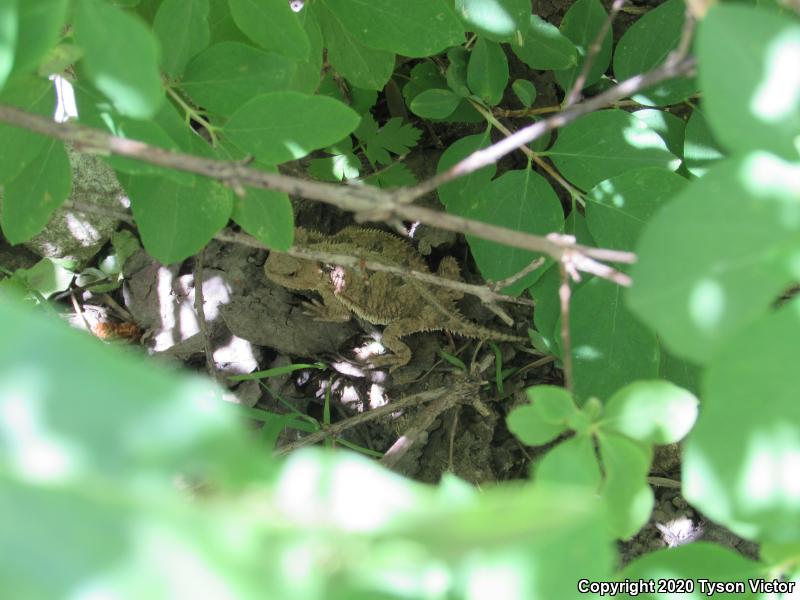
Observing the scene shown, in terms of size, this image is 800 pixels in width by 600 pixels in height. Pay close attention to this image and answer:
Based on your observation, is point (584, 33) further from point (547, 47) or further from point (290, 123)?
point (290, 123)

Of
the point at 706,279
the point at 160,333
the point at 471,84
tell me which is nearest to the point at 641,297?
the point at 706,279

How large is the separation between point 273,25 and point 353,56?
1.92 feet

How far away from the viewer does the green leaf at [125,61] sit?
3.18 feet

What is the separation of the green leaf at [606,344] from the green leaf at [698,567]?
716mm

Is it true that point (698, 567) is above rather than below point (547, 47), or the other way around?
below

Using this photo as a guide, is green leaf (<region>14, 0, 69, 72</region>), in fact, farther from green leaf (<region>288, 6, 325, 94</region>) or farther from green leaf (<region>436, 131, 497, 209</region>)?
green leaf (<region>436, 131, 497, 209</region>)

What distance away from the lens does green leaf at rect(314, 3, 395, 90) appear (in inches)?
81.3

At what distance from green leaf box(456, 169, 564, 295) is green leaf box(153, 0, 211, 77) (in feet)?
3.21

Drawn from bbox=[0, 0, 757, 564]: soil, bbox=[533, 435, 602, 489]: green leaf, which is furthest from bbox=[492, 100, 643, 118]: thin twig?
bbox=[533, 435, 602, 489]: green leaf

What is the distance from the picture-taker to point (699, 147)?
207 centimetres

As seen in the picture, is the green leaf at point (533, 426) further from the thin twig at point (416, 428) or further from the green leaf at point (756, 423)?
the thin twig at point (416, 428)

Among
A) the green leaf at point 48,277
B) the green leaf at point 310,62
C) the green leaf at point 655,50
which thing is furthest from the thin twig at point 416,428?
the green leaf at point 48,277

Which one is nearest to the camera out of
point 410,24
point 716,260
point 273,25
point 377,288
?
point 716,260

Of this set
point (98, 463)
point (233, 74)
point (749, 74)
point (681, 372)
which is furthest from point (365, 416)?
point (98, 463)
